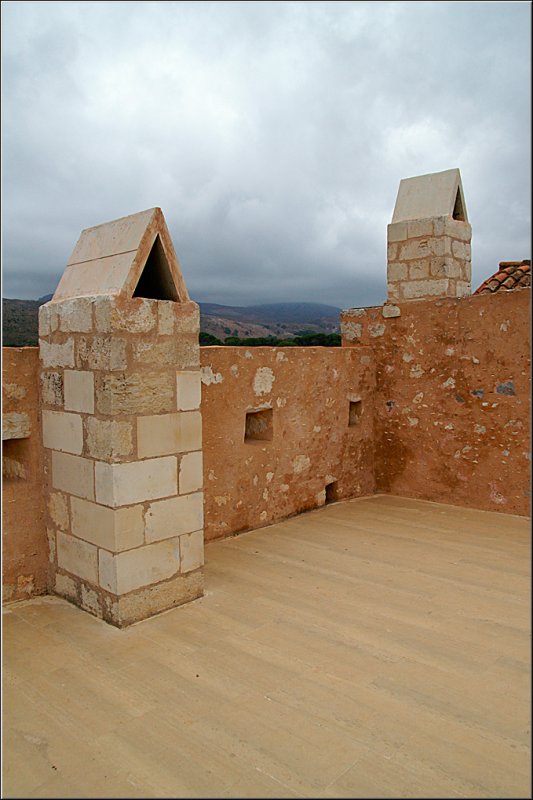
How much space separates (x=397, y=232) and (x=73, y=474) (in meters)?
4.48

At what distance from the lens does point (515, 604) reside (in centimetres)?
374

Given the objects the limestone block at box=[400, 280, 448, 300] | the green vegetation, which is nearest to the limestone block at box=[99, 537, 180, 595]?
the green vegetation

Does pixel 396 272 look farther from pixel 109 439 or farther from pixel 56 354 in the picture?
pixel 109 439

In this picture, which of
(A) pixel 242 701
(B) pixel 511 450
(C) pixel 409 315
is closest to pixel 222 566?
(A) pixel 242 701

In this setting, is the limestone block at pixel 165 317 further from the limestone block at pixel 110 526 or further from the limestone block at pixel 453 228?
the limestone block at pixel 453 228

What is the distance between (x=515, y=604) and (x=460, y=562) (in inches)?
31.2

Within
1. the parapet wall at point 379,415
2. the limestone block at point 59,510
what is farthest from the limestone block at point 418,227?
the limestone block at point 59,510

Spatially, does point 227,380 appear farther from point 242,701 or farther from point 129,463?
point 242,701

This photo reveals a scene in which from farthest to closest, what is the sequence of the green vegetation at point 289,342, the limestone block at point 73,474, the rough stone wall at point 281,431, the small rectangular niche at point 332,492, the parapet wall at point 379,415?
the green vegetation at point 289,342, the small rectangular niche at point 332,492, the parapet wall at point 379,415, the rough stone wall at point 281,431, the limestone block at point 73,474

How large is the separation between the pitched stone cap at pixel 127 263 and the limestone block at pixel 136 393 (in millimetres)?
485

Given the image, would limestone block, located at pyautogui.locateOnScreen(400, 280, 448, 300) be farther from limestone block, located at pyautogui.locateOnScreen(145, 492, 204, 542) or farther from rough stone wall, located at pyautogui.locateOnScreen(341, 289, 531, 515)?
limestone block, located at pyautogui.locateOnScreen(145, 492, 204, 542)

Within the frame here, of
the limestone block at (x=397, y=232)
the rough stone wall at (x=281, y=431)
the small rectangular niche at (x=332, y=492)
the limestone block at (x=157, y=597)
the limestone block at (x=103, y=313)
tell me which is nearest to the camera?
the limestone block at (x=103, y=313)

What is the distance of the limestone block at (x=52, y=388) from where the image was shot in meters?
3.76

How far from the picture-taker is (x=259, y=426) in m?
5.62
